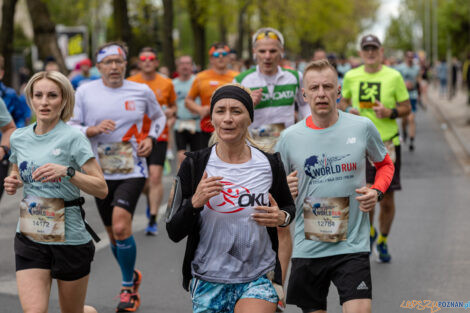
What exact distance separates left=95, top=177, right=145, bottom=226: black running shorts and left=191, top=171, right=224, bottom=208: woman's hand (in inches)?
106

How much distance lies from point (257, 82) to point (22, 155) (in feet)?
9.36

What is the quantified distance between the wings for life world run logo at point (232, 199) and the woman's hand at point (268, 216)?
7 cm

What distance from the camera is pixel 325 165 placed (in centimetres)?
482

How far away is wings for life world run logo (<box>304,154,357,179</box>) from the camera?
15.8 feet

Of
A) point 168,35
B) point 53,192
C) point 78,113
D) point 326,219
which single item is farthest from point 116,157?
point 168,35

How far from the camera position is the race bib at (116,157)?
6742mm

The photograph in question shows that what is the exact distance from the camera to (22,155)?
4.82 m

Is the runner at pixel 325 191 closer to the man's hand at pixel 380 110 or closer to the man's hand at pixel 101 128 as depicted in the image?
the man's hand at pixel 101 128

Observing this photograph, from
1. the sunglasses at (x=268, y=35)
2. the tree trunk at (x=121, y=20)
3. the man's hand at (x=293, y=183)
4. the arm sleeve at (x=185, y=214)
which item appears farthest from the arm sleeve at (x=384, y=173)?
the tree trunk at (x=121, y=20)

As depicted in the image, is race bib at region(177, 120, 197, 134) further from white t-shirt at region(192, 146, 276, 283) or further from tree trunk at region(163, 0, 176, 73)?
tree trunk at region(163, 0, 176, 73)

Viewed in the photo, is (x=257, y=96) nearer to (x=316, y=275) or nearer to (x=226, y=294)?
(x=316, y=275)

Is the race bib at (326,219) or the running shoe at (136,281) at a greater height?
the race bib at (326,219)

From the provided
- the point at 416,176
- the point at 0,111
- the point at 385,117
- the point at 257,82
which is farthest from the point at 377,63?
the point at 416,176

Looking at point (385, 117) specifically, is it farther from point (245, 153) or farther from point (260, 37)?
point (245, 153)
